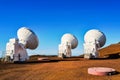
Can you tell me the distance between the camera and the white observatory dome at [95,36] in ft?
174

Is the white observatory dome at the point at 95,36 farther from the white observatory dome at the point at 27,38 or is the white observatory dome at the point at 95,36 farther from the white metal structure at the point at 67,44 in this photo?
the white observatory dome at the point at 27,38

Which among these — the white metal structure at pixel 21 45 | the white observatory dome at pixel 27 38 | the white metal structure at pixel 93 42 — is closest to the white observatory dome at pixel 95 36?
the white metal structure at pixel 93 42

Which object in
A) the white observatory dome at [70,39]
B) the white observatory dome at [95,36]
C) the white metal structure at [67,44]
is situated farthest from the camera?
the white observatory dome at [70,39]

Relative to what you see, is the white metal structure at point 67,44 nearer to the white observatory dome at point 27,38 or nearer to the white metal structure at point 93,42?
the white metal structure at point 93,42

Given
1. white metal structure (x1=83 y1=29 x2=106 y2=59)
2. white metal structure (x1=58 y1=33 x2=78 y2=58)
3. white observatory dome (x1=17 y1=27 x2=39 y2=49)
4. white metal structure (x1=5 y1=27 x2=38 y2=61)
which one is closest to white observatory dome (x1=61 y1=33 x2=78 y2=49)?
white metal structure (x1=58 y1=33 x2=78 y2=58)

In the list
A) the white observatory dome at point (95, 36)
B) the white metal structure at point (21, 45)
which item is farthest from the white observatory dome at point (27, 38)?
the white observatory dome at point (95, 36)

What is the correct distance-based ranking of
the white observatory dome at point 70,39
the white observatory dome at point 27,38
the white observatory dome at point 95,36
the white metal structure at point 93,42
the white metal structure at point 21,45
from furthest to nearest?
the white observatory dome at point 70,39 < the white observatory dome at point 95,36 < the white metal structure at point 93,42 < the white observatory dome at point 27,38 < the white metal structure at point 21,45

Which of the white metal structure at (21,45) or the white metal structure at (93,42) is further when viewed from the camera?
the white metal structure at (93,42)

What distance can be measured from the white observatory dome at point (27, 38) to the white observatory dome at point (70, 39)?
58.7 feet

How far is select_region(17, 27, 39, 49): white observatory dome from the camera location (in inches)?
1839

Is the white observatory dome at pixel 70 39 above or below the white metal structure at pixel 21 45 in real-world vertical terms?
above

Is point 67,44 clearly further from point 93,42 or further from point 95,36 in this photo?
point 93,42

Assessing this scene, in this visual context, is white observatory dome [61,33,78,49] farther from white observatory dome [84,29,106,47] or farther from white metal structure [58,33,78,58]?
white observatory dome [84,29,106,47]

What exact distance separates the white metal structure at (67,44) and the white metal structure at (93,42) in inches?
281
